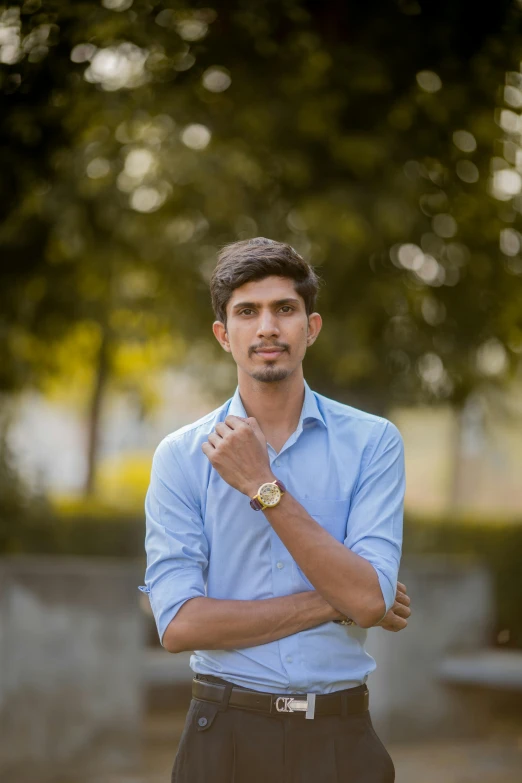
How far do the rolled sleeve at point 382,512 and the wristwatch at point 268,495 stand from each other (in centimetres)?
27

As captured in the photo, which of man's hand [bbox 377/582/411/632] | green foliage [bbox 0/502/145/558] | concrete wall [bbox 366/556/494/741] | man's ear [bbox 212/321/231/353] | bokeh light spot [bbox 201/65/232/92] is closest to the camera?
man's hand [bbox 377/582/411/632]

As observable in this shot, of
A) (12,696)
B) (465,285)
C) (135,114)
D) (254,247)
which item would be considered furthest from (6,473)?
(254,247)

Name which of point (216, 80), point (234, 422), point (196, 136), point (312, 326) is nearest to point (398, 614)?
point (234, 422)

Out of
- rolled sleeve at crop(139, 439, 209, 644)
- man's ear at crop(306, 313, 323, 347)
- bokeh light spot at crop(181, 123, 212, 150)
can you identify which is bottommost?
bokeh light spot at crop(181, 123, 212, 150)

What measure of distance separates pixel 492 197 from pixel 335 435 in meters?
5.64

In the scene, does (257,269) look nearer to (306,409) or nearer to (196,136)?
(306,409)

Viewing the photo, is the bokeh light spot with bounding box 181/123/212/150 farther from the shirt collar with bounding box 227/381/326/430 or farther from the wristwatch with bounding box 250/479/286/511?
the wristwatch with bounding box 250/479/286/511

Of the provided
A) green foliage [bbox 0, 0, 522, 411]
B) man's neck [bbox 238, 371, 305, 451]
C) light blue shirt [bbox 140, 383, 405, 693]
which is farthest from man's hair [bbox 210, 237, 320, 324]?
green foliage [bbox 0, 0, 522, 411]

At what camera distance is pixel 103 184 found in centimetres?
762

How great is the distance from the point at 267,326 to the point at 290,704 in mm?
982

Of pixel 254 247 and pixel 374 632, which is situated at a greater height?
pixel 254 247

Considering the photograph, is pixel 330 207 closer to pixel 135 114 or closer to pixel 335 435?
pixel 135 114

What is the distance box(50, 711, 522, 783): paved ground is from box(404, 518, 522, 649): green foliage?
1915 millimetres

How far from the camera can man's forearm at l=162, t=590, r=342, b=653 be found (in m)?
2.65
